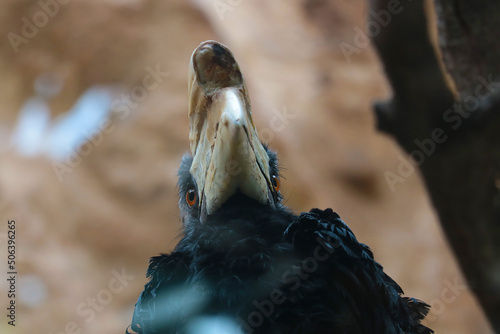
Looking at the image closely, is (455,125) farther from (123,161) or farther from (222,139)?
(123,161)

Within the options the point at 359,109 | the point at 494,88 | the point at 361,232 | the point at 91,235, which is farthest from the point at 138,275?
the point at 494,88

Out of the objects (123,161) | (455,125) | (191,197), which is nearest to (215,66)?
(191,197)

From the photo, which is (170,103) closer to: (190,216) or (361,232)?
(361,232)

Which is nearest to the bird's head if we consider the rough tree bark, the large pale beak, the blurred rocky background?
the large pale beak

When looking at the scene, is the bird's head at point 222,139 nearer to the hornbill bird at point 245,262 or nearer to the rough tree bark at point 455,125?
the hornbill bird at point 245,262

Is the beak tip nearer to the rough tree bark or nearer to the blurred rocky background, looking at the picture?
the rough tree bark

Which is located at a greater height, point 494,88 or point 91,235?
point 91,235
